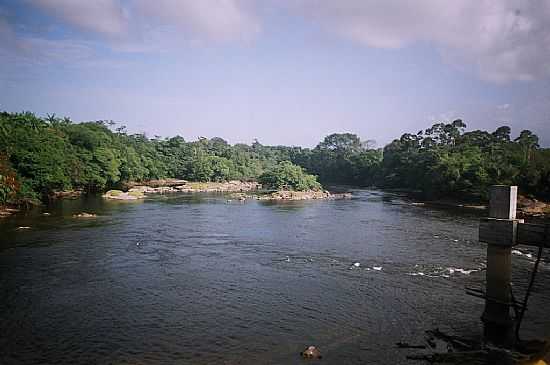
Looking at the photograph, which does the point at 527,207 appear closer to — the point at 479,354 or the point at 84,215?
the point at 479,354

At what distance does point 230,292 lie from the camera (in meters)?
17.5

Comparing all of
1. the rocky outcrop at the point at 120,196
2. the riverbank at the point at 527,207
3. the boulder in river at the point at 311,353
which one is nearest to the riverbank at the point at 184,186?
the rocky outcrop at the point at 120,196

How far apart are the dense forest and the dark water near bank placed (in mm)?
12162

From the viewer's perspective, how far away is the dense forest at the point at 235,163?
43594 mm

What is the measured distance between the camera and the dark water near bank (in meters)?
12.4

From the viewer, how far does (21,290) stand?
16922mm

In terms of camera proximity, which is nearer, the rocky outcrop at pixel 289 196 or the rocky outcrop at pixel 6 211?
the rocky outcrop at pixel 6 211

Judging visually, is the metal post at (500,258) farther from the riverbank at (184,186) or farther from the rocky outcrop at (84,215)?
the riverbank at (184,186)

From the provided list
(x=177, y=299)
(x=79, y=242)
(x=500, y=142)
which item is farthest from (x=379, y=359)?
(x=500, y=142)

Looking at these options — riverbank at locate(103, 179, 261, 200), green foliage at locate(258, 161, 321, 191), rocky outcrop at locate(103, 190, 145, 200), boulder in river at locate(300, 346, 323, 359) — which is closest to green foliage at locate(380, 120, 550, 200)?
green foliage at locate(258, 161, 321, 191)

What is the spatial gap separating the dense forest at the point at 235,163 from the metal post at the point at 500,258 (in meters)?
37.2

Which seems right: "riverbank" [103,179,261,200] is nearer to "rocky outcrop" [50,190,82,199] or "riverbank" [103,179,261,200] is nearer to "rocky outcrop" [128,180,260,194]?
"rocky outcrop" [128,180,260,194]

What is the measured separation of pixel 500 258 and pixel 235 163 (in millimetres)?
97582

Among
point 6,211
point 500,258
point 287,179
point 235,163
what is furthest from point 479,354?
point 235,163
